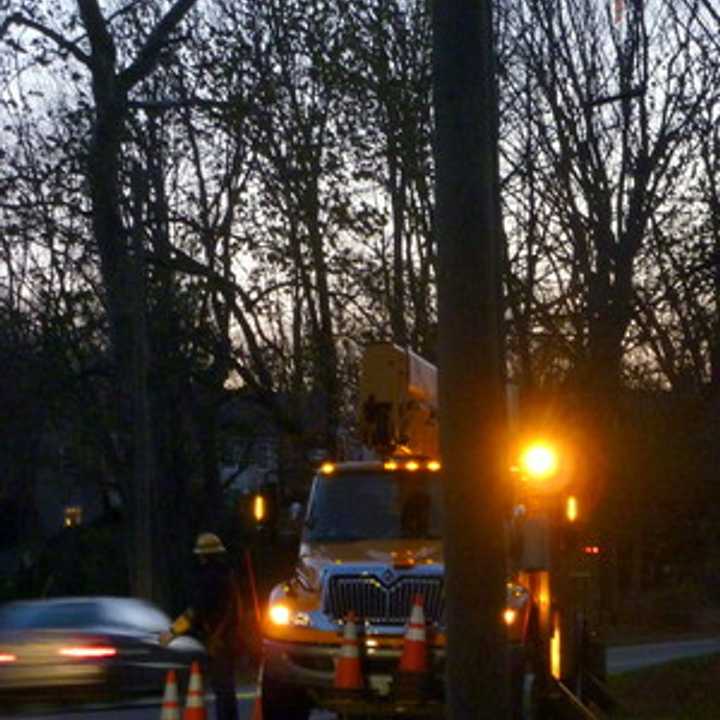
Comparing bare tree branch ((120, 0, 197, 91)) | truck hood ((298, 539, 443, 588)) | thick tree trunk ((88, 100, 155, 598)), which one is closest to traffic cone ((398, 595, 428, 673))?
truck hood ((298, 539, 443, 588))

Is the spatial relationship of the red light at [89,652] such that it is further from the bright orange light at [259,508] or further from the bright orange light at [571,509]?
the bright orange light at [571,509]

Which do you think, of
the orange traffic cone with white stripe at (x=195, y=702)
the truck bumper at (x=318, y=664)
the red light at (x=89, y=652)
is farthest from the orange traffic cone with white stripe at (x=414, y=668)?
the red light at (x=89, y=652)

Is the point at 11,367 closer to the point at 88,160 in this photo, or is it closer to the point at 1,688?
the point at 88,160

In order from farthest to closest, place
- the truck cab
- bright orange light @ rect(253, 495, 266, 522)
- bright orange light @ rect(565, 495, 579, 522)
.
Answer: bright orange light @ rect(565, 495, 579, 522) < bright orange light @ rect(253, 495, 266, 522) < the truck cab

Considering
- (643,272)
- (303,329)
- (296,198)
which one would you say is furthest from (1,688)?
(303,329)

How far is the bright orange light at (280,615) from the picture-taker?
55.4 feet

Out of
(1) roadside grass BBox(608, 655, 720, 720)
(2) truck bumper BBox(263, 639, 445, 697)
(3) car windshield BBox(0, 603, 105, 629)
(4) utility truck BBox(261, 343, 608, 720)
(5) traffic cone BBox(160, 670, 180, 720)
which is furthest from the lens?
(1) roadside grass BBox(608, 655, 720, 720)

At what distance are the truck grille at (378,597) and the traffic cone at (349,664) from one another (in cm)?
50

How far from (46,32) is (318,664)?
707 inches

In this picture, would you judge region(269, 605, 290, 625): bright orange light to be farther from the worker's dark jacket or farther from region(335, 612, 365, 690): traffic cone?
region(335, 612, 365, 690): traffic cone

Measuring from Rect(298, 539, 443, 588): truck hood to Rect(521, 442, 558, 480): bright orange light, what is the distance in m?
1.87

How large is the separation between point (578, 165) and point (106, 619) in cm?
1545

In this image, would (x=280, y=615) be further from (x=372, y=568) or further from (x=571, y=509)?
(x=571, y=509)

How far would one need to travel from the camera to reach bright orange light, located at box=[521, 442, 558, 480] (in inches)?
755
